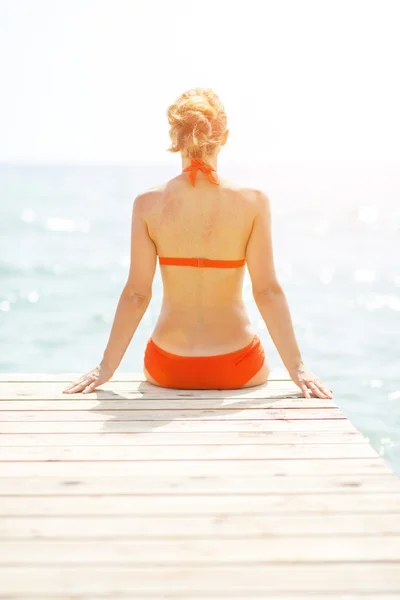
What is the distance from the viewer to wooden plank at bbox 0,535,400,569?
218cm

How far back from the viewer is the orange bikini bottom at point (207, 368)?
3.79m

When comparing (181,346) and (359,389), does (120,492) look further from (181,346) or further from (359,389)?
(359,389)

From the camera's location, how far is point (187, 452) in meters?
3.01

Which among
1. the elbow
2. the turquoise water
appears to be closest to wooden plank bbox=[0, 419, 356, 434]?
the elbow

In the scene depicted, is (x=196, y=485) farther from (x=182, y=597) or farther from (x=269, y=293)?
(x=269, y=293)

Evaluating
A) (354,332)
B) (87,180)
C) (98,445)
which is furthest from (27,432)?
(87,180)

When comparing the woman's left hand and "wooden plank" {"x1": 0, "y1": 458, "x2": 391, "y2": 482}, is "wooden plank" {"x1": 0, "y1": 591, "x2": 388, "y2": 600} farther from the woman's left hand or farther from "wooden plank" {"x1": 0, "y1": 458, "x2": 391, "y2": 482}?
the woman's left hand

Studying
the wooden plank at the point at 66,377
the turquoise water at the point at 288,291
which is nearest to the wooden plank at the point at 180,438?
the wooden plank at the point at 66,377

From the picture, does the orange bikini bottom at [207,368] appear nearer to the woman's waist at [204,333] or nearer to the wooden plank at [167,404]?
the woman's waist at [204,333]

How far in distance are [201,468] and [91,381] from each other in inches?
48.0

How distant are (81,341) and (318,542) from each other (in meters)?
12.1

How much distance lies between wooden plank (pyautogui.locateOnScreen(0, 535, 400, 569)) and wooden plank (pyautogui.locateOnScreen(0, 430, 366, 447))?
83 cm

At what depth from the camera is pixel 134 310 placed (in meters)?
3.86

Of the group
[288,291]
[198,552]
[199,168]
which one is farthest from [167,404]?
[288,291]
